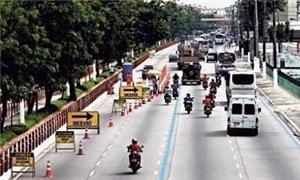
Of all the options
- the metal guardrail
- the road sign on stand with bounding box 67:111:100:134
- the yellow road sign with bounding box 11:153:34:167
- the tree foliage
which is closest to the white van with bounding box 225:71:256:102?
the tree foliage

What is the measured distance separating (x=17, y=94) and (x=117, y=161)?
531 cm

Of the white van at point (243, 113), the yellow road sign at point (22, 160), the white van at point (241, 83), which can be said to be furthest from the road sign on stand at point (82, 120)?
the white van at point (241, 83)

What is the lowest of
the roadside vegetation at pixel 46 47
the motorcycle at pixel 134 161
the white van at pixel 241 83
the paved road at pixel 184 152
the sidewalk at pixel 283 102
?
the paved road at pixel 184 152

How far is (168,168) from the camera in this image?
3766 cm

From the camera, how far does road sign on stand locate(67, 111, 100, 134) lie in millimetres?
49031

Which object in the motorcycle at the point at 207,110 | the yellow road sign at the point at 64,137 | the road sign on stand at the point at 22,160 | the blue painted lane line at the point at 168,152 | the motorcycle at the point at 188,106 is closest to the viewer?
the road sign on stand at the point at 22,160

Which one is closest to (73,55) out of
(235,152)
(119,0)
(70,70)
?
(70,70)

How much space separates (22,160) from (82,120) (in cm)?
1372

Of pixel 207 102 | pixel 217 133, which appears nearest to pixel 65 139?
pixel 217 133

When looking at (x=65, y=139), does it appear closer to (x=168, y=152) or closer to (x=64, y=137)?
(x=64, y=137)

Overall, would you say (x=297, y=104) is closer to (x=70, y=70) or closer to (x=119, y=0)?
(x=70, y=70)

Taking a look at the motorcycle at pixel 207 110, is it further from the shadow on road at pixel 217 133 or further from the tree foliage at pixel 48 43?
the tree foliage at pixel 48 43

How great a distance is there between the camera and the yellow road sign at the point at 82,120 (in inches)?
1930

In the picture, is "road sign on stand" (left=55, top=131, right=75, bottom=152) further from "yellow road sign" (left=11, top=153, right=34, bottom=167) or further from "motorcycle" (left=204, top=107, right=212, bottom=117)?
"motorcycle" (left=204, top=107, right=212, bottom=117)
